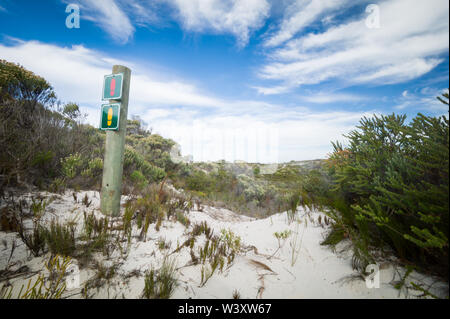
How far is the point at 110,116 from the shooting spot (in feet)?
11.3

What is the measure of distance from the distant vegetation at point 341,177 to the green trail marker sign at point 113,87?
144 cm

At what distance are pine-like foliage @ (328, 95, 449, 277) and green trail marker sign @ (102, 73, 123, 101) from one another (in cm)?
396

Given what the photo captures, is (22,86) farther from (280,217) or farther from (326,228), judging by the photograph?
(326,228)

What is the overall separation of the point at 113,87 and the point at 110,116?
53cm

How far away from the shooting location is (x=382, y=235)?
238 centimetres

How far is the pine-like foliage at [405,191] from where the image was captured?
167 centimetres

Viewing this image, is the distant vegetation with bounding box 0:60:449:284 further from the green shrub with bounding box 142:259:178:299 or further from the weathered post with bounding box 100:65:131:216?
the weathered post with bounding box 100:65:131:216

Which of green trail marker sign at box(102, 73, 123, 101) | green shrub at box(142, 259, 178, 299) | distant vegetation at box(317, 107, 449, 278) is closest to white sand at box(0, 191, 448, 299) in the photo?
green shrub at box(142, 259, 178, 299)
